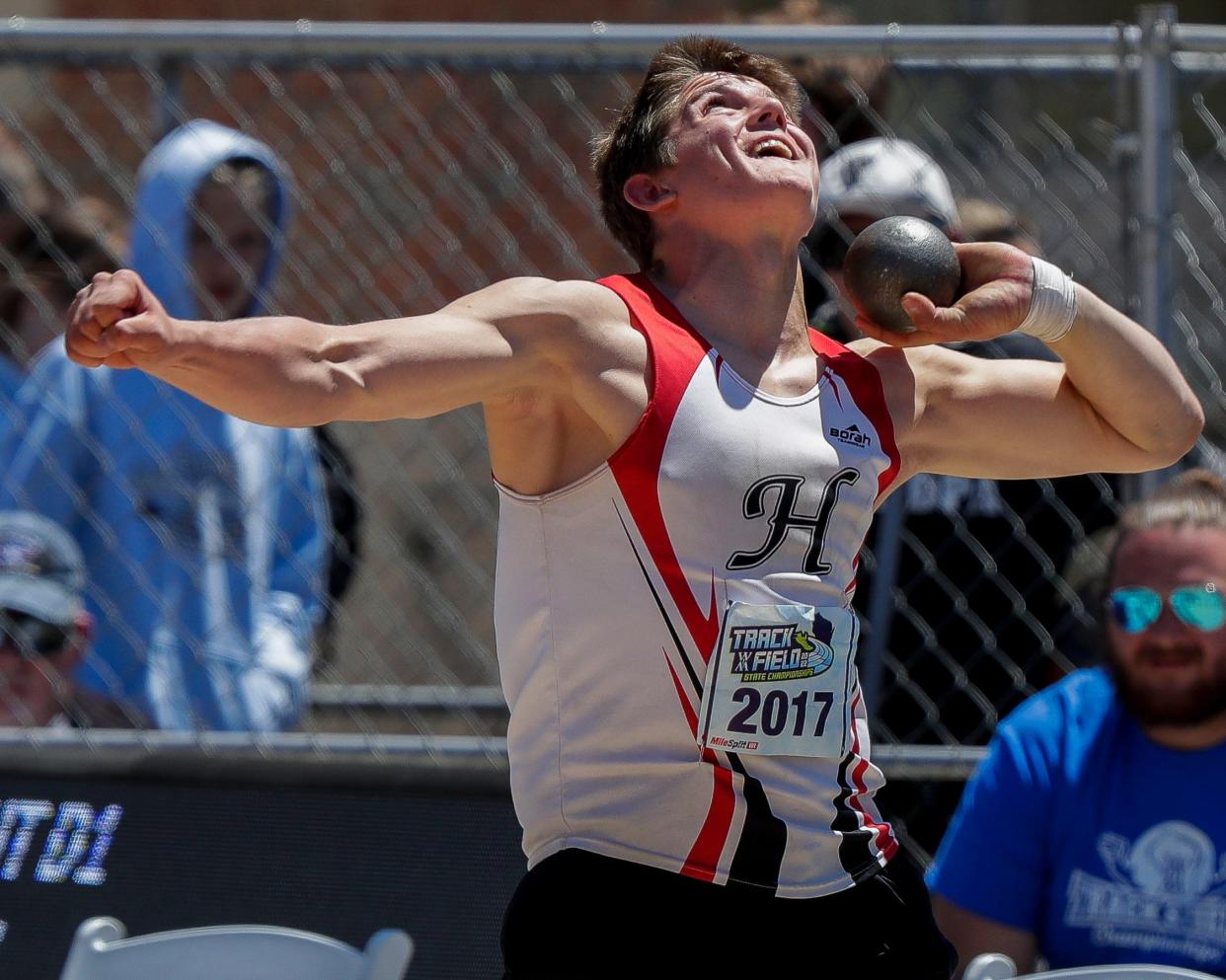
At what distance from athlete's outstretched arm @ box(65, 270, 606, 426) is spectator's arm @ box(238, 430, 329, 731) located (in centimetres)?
159

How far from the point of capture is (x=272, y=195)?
12.6 ft

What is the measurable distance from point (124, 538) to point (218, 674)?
0.37 metres

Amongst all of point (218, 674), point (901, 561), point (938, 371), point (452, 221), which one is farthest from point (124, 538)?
point (452, 221)

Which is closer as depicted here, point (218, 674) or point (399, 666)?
point (218, 674)

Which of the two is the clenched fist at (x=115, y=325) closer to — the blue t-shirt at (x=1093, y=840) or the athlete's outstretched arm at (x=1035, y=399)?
the athlete's outstretched arm at (x=1035, y=399)

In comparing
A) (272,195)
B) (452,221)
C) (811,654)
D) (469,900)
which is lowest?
(469,900)

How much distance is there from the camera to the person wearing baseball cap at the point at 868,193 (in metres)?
3.33

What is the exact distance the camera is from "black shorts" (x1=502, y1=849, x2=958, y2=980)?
2062 mm

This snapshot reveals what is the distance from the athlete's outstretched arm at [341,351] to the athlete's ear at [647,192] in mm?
214

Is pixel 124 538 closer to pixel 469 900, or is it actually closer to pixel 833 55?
pixel 469 900

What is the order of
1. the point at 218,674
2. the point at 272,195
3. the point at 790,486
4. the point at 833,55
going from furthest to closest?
1. the point at 272,195
2. the point at 218,674
3. the point at 833,55
4. the point at 790,486

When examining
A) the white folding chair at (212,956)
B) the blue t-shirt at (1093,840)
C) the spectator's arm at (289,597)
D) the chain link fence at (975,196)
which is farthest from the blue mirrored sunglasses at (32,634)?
the blue t-shirt at (1093,840)

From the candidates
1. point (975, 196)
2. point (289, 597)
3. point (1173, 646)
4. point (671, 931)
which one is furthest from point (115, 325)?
point (975, 196)

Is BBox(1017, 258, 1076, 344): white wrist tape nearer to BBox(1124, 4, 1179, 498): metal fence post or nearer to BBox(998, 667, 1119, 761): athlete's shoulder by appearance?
BBox(1124, 4, 1179, 498): metal fence post
